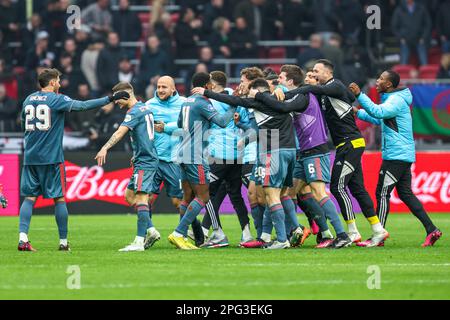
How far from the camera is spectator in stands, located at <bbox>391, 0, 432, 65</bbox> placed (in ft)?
92.5

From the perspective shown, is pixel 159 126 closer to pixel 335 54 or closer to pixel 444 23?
pixel 335 54

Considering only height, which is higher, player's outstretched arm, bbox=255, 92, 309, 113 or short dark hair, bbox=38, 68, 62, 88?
short dark hair, bbox=38, 68, 62, 88

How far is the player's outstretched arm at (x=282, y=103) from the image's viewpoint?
14.1m

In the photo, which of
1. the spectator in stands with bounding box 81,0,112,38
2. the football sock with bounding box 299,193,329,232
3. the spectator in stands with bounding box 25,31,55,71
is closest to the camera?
the football sock with bounding box 299,193,329,232

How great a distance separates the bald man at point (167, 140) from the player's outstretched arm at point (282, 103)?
1.82m

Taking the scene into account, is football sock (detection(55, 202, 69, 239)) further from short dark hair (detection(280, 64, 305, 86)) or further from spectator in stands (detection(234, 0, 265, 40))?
spectator in stands (detection(234, 0, 265, 40))

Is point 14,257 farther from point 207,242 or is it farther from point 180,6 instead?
point 180,6

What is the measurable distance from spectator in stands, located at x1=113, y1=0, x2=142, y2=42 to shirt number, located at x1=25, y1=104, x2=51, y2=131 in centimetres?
1490

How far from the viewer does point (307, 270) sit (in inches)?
468

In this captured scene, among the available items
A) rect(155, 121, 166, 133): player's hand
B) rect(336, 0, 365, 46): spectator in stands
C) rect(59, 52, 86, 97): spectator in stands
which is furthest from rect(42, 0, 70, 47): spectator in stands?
rect(155, 121, 166, 133): player's hand

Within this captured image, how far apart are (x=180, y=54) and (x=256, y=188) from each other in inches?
549

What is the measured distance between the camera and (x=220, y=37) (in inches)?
1124

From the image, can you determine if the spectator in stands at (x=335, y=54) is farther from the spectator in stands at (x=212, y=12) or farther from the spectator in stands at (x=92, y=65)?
the spectator in stands at (x=92, y=65)

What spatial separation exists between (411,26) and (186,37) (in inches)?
236
